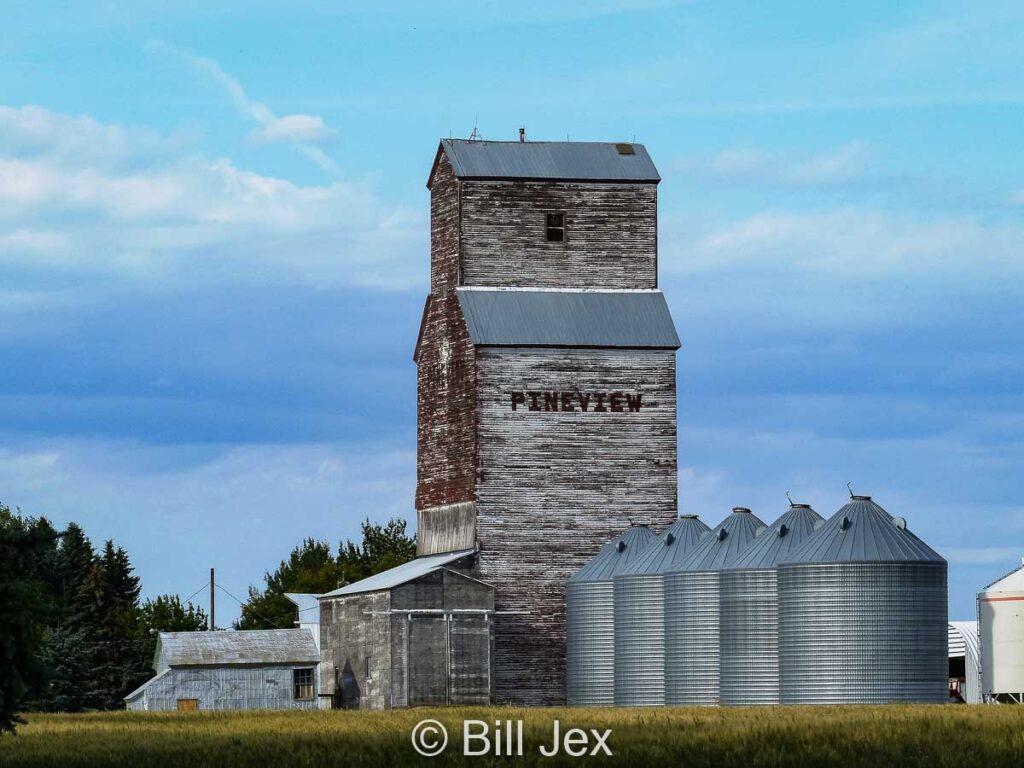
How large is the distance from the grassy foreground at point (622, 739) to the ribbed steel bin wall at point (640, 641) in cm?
737

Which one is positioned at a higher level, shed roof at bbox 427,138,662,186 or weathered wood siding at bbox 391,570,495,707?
shed roof at bbox 427,138,662,186

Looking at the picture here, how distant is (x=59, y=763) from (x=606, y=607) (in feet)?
94.4

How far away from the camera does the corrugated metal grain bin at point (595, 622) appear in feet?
207

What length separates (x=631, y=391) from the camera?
2675 inches

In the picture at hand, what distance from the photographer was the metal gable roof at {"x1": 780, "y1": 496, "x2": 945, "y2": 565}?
2122 inches

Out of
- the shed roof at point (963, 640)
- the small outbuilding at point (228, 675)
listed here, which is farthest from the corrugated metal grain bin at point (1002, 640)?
the small outbuilding at point (228, 675)

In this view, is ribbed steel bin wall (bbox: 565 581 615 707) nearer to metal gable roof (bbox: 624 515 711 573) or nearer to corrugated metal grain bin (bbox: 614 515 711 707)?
corrugated metal grain bin (bbox: 614 515 711 707)

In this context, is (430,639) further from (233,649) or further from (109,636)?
(109,636)

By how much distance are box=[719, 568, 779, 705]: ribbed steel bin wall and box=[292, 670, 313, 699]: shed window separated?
32.1 meters

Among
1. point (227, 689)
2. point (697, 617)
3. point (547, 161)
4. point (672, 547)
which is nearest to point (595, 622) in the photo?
point (672, 547)

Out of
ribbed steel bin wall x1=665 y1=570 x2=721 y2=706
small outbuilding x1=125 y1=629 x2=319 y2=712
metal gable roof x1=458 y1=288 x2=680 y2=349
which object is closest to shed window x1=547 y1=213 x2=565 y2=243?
metal gable roof x1=458 y1=288 x2=680 y2=349

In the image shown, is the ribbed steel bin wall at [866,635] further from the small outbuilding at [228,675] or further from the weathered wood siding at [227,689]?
the small outbuilding at [228,675]

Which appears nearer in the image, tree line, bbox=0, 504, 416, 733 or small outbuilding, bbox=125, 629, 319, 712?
tree line, bbox=0, 504, 416, 733

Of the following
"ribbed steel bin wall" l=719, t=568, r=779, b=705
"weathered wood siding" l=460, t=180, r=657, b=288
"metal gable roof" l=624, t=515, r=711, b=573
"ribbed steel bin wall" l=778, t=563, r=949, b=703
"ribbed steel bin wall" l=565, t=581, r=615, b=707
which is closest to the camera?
"ribbed steel bin wall" l=778, t=563, r=949, b=703
